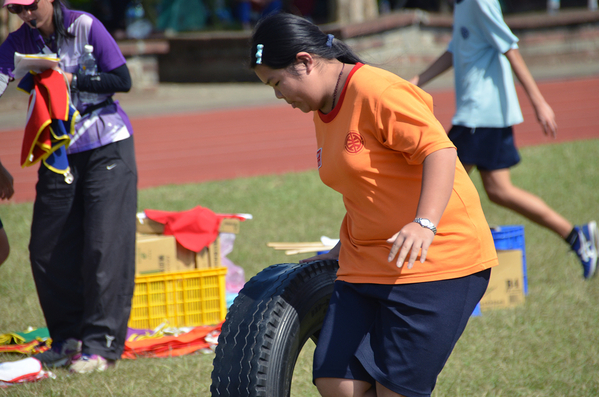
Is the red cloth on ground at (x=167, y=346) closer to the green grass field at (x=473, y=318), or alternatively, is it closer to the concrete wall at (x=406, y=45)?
the green grass field at (x=473, y=318)

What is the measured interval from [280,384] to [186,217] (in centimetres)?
208

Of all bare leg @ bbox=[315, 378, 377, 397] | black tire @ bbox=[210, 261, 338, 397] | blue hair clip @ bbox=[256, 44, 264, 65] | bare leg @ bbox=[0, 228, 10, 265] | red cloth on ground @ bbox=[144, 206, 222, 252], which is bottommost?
red cloth on ground @ bbox=[144, 206, 222, 252]

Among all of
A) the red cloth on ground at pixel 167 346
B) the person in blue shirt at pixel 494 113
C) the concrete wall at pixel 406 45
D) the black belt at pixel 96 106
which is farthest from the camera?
the concrete wall at pixel 406 45

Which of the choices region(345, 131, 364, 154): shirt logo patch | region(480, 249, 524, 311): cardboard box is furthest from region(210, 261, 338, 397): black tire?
region(480, 249, 524, 311): cardboard box

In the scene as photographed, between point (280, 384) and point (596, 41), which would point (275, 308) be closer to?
point (280, 384)

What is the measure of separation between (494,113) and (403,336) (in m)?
2.59

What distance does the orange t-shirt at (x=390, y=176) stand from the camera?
5.79ft

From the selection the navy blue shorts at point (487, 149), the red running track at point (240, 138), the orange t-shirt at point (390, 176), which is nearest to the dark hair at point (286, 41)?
the orange t-shirt at point (390, 176)

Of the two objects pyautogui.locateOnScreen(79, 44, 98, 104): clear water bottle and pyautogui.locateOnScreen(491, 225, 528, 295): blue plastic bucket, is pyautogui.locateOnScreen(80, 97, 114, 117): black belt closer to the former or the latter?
pyautogui.locateOnScreen(79, 44, 98, 104): clear water bottle

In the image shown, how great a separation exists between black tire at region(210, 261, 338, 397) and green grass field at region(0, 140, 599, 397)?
874mm

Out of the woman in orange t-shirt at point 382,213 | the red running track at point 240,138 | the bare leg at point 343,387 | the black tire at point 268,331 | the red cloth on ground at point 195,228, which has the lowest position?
the red running track at point 240,138

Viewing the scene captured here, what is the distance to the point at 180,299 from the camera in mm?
3748

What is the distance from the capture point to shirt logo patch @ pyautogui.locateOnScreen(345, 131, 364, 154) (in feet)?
6.02

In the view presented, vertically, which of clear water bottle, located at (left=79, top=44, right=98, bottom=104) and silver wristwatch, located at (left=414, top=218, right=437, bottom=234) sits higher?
clear water bottle, located at (left=79, top=44, right=98, bottom=104)
